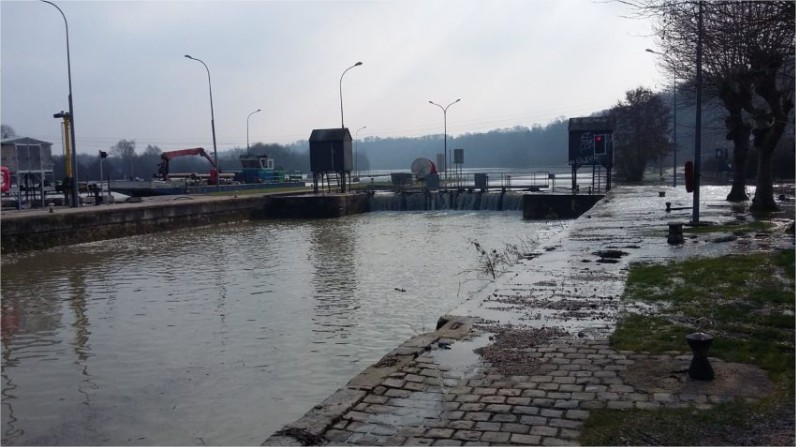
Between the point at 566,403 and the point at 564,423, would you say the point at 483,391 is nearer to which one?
the point at 566,403

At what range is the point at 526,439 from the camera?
15.4ft

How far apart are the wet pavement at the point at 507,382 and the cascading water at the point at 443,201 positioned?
30.9 m

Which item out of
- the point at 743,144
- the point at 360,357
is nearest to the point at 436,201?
the point at 743,144

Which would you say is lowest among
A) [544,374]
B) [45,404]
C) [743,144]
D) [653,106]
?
[45,404]

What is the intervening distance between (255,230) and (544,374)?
1070 inches

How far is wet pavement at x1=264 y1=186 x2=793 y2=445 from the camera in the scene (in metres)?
4.94

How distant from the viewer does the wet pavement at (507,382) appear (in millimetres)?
4941

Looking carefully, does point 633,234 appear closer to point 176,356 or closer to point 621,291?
Answer: point 621,291

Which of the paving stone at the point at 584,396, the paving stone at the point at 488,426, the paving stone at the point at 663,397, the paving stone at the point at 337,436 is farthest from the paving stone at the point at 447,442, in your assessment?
the paving stone at the point at 663,397

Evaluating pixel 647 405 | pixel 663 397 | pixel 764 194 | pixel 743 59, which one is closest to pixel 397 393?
pixel 647 405

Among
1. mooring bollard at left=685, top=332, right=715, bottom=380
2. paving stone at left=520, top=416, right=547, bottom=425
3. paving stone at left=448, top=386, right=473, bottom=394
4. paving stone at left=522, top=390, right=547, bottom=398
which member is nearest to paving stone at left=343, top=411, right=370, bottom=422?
paving stone at left=448, top=386, right=473, bottom=394

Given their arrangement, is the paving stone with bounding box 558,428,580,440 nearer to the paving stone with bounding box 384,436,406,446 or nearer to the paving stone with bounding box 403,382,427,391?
the paving stone with bounding box 384,436,406,446

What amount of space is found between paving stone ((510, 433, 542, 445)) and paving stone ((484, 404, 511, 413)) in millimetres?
482

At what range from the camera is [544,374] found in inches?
240
